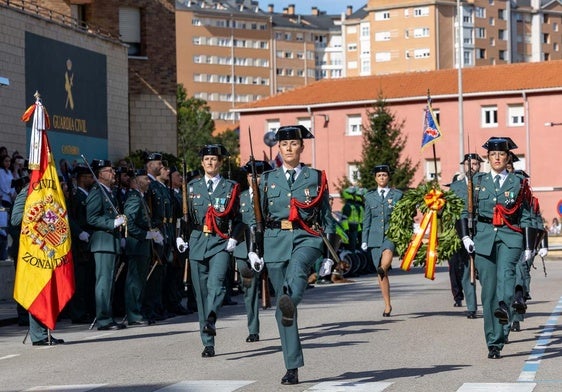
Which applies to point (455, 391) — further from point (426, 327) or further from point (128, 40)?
point (128, 40)

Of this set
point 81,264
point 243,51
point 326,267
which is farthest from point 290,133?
point 243,51

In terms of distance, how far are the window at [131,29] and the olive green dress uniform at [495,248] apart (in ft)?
124

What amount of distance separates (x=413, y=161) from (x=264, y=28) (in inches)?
3901

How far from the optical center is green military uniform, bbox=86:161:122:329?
18406 millimetres

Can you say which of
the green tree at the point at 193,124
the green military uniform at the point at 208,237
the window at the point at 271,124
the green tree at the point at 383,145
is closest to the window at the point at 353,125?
the window at the point at 271,124

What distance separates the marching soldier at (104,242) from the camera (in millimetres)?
18391

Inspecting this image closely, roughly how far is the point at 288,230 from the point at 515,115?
72940mm

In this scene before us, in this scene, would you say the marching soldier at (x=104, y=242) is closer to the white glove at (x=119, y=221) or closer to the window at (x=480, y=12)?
the white glove at (x=119, y=221)

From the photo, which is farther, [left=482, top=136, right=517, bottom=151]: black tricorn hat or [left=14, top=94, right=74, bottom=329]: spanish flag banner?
[left=14, top=94, right=74, bottom=329]: spanish flag banner

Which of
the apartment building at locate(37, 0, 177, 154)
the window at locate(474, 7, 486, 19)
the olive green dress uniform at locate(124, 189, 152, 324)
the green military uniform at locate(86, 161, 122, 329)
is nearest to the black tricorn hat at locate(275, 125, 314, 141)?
the green military uniform at locate(86, 161, 122, 329)

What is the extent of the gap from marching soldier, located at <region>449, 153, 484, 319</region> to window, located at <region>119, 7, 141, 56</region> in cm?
3144

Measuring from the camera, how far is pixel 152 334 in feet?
58.3

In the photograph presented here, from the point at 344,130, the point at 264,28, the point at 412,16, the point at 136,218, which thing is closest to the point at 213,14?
the point at 264,28

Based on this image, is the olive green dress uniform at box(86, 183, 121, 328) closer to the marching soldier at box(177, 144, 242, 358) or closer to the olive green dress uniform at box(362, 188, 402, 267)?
the marching soldier at box(177, 144, 242, 358)
